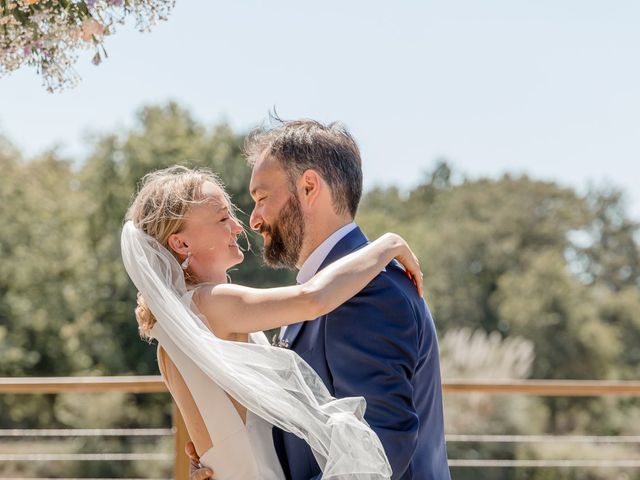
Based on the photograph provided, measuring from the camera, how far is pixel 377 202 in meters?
45.0

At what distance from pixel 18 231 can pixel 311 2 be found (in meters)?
13.2

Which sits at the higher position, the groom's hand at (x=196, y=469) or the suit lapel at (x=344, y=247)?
the suit lapel at (x=344, y=247)

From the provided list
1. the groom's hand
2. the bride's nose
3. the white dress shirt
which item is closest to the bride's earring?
the bride's nose

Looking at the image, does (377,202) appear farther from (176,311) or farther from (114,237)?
(176,311)

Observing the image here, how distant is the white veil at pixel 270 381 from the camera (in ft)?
6.19

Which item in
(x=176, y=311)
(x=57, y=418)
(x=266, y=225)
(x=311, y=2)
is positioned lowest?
(x=57, y=418)

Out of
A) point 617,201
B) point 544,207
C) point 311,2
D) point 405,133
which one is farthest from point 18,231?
point 405,133

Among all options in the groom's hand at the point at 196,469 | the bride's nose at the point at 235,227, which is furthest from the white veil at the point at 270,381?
the groom's hand at the point at 196,469

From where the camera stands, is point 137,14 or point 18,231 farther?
point 18,231

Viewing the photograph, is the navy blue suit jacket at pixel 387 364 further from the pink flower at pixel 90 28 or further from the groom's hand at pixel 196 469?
the pink flower at pixel 90 28

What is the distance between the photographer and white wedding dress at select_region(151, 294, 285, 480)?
2131 mm

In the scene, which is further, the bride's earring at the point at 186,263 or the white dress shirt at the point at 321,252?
the bride's earring at the point at 186,263

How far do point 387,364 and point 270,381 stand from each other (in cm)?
28

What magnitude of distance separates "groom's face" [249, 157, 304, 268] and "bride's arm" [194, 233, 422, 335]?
0.11 metres
